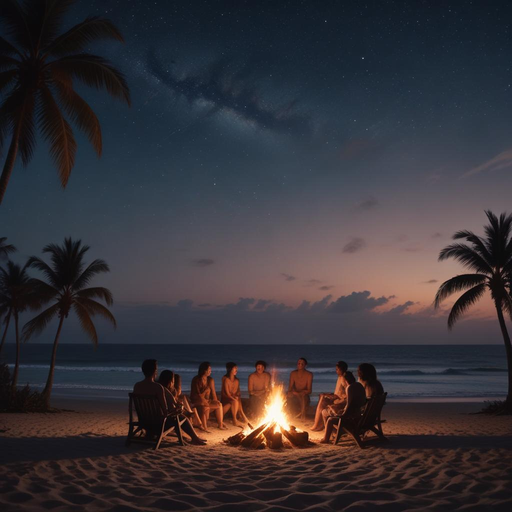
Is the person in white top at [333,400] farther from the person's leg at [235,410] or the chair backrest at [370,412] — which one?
the person's leg at [235,410]

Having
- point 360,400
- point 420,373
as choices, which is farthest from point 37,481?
point 420,373

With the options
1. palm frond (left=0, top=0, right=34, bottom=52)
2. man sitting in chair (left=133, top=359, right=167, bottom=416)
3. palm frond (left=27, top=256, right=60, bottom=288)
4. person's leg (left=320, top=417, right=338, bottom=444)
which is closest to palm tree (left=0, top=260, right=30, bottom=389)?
palm frond (left=27, top=256, right=60, bottom=288)

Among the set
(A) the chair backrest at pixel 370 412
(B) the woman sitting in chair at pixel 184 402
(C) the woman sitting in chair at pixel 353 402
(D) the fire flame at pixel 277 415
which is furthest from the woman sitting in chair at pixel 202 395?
(A) the chair backrest at pixel 370 412

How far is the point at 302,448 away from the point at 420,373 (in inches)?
1470

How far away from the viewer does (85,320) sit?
15.5m

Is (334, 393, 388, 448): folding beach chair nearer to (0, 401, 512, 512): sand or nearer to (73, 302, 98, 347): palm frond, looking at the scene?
(0, 401, 512, 512): sand

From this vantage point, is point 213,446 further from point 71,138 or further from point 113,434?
point 71,138

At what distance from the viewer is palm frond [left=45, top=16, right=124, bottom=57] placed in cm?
945

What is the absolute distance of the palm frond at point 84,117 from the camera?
10.1 m

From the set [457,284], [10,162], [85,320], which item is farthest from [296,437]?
[85,320]

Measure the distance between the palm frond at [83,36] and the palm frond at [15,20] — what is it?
50 cm

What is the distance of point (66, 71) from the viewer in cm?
966

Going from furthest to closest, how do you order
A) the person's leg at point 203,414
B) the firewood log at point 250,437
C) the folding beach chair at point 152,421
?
A: the person's leg at point 203,414 < the firewood log at point 250,437 < the folding beach chair at point 152,421

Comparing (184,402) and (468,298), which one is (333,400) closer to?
(184,402)
